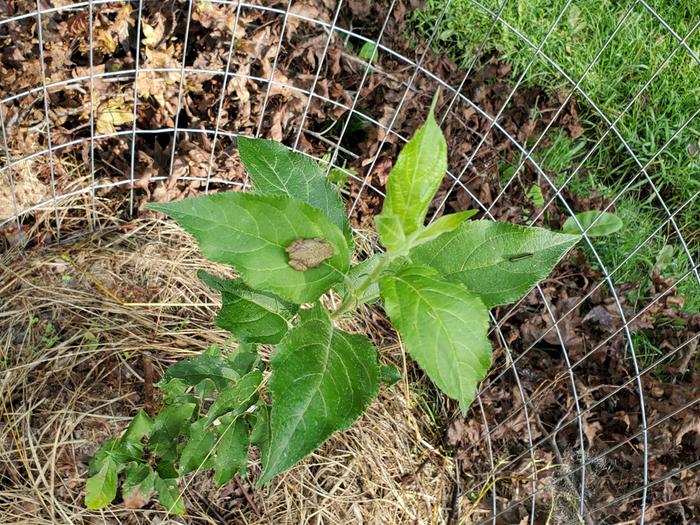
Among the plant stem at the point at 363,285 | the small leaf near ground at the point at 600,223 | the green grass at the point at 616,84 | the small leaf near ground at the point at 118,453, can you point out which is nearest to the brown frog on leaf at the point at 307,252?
the plant stem at the point at 363,285

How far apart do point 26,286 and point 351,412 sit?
1.78 metres

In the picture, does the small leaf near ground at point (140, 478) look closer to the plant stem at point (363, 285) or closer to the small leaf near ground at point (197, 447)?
the small leaf near ground at point (197, 447)

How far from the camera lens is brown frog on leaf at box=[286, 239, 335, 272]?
52.7 inches

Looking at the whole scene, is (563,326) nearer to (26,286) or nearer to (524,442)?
(524,442)

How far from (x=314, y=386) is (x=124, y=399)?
137 centimetres

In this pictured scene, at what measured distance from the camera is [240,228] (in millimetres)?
1309

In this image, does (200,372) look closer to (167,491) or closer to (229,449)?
(229,449)

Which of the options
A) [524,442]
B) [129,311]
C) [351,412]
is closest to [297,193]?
[351,412]

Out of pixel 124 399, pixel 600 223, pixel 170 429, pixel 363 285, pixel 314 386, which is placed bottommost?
pixel 124 399

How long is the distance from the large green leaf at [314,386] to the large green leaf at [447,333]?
0.20m

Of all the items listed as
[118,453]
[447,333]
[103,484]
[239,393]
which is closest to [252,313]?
[239,393]

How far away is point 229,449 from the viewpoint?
1815mm

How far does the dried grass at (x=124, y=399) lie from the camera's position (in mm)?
2334

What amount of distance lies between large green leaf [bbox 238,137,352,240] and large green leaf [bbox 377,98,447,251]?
27 centimetres
